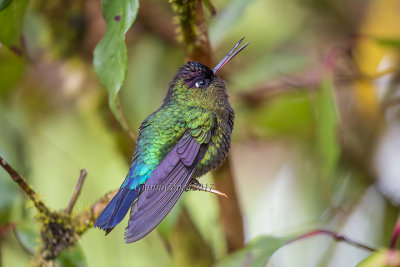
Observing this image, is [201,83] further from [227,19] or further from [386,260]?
[227,19]

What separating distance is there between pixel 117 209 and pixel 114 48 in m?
0.35

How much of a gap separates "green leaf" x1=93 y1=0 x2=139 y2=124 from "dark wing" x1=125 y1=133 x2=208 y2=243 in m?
0.15

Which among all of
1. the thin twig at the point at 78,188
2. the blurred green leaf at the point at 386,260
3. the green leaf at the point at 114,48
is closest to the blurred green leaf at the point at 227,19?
the green leaf at the point at 114,48

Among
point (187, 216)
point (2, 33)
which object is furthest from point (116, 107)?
point (187, 216)

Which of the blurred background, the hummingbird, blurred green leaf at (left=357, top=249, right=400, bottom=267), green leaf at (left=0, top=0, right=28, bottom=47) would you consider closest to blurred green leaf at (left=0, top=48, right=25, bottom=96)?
the blurred background

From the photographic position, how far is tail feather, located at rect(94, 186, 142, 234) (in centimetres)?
93

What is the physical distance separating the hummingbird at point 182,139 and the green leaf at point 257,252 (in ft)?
1.12

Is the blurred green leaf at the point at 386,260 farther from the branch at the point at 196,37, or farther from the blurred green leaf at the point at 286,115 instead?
the blurred green leaf at the point at 286,115

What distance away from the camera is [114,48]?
3.71 feet

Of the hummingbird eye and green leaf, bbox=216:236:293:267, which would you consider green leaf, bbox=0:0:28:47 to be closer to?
the hummingbird eye

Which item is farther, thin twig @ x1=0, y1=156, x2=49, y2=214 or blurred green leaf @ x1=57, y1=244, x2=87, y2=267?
blurred green leaf @ x1=57, y1=244, x2=87, y2=267

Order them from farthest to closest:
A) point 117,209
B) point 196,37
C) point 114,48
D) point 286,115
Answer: point 286,115 → point 196,37 → point 114,48 → point 117,209

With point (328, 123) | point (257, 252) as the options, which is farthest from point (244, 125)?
point (257, 252)

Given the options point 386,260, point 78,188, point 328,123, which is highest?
point 78,188
